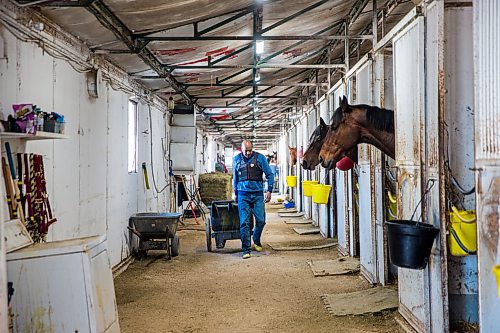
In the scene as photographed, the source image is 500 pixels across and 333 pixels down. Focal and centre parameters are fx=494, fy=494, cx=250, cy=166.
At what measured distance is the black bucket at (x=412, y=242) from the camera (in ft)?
9.64

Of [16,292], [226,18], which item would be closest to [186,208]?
[226,18]

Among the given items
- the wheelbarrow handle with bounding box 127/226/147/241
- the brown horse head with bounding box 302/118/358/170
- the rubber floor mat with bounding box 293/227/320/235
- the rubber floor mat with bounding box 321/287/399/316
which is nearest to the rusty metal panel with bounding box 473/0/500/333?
the rubber floor mat with bounding box 321/287/399/316

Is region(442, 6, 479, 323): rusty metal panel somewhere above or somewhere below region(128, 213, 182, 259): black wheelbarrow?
above

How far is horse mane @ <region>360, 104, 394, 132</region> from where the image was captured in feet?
13.8

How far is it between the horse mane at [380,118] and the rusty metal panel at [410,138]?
0.31 m

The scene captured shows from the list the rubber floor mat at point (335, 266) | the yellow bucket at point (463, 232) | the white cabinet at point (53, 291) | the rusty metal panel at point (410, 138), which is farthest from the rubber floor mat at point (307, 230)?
the white cabinet at point (53, 291)

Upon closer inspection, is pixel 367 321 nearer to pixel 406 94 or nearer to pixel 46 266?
pixel 406 94

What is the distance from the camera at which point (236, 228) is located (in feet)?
23.0

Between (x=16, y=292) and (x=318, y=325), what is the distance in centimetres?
219

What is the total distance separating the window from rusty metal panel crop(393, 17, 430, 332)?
14.1 ft

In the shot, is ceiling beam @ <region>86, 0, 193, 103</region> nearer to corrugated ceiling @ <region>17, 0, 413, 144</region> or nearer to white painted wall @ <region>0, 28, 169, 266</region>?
corrugated ceiling @ <region>17, 0, 413, 144</region>

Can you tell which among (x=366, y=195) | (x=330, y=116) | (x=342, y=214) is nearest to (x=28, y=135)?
(x=366, y=195)

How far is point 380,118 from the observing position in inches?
167

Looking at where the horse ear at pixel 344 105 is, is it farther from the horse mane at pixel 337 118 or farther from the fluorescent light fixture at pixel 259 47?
the fluorescent light fixture at pixel 259 47
